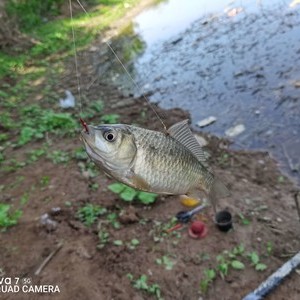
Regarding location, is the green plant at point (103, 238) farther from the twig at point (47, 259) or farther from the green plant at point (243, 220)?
the green plant at point (243, 220)

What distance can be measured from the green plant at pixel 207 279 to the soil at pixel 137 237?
6cm

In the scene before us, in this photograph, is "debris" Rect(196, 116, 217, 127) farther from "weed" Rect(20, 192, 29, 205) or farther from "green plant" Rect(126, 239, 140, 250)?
"weed" Rect(20, 192, 29, 205)

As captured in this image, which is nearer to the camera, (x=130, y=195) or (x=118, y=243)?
(x=118, y=243)

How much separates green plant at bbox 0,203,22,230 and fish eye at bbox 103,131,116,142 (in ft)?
13.6

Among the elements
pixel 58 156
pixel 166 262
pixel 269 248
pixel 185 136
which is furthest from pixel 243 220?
pixel 185 136

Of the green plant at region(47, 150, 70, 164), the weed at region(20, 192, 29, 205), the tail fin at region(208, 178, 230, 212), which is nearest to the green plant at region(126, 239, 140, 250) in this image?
the weed at region(20, 192, 29, 205)

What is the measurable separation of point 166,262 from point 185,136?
3.16 meters

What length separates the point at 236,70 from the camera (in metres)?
9.85

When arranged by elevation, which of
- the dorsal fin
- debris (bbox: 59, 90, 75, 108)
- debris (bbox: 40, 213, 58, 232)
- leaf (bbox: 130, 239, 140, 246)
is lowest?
debris (bbox: 59, 90, 75, 108)

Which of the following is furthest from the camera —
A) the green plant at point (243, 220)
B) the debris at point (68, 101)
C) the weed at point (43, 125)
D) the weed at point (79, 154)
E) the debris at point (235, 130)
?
the debris at point (68, 101)

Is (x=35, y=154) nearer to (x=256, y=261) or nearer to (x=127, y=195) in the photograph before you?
(x=127, y=195)

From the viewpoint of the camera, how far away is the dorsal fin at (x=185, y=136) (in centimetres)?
206

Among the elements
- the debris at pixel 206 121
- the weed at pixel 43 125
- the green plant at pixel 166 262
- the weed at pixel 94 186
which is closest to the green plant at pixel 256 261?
the green plant at pixel 166 262

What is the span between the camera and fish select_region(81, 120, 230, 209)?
1.80 m
